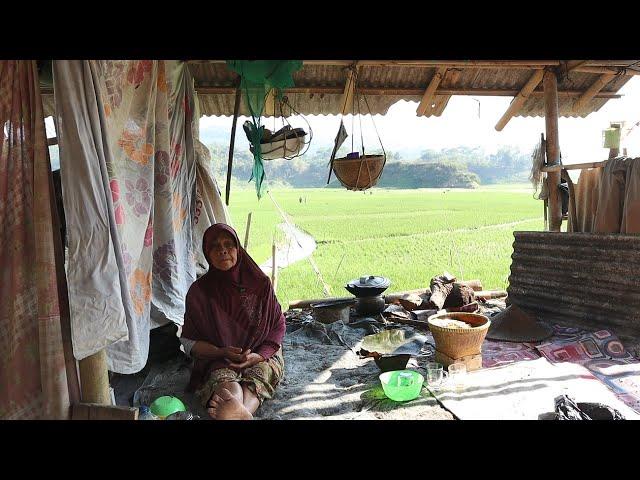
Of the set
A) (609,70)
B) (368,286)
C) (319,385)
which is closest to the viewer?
(319,385)

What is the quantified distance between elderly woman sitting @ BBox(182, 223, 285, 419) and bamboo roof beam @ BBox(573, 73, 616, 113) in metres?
4.87

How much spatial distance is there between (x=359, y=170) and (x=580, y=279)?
2543 mm

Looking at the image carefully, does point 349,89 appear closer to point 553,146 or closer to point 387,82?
point 387,82

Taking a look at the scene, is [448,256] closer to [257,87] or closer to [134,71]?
[257,87]

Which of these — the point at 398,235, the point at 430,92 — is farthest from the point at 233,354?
the point at 398,235

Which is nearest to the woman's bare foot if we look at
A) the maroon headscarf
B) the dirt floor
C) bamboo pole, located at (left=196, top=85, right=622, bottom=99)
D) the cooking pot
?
the dirt floor

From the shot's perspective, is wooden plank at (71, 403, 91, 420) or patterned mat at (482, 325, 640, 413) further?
patterned mat at (482, 325, 640, 413)

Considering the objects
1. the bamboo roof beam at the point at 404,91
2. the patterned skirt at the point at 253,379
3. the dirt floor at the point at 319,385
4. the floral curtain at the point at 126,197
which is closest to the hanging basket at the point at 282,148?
the floral curtain at the point at 126,197

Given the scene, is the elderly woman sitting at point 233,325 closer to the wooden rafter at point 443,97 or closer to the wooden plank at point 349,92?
the wooden plank at point 349,92

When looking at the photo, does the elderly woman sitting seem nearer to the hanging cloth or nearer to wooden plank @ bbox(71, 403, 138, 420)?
wooden plank @ bbox(71, 403, 138, 420)

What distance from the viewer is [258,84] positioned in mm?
4461

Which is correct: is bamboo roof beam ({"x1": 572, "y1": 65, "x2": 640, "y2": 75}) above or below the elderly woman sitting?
above

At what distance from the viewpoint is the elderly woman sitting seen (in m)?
3.30
